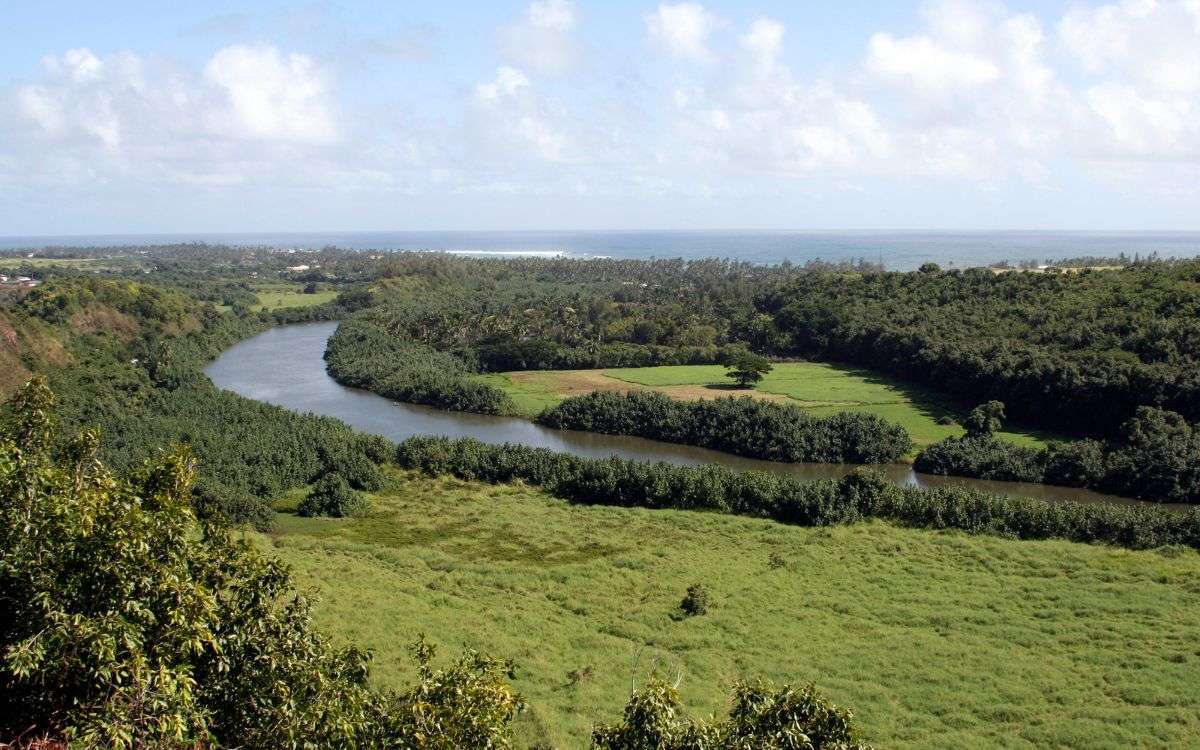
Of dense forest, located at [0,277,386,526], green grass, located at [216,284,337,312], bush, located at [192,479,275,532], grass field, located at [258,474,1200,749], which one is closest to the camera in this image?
grass field, located at [258,474,1200,749]

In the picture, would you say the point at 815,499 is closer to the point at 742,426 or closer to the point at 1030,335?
the point at 742,426

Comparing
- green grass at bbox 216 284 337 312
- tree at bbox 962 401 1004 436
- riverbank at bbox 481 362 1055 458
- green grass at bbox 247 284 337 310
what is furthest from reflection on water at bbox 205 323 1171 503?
green grass at bbox 247 284 337 310

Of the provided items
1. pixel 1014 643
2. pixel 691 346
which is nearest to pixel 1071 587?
pixel 1014 643

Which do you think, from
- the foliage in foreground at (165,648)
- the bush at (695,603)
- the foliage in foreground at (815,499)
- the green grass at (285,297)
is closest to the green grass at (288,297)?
the green grass at (285,297)

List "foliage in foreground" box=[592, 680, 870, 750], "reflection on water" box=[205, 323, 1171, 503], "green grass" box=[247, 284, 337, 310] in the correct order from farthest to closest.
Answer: "green grass" box=[247, 284, 337, 310]
"reflection on water" box=[205, 323, 1171, 503]
"foliage in foreground" box=[592, 680, 870, 750]

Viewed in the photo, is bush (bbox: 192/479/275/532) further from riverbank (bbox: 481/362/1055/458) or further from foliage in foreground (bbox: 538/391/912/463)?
riverbank (bbox: 481/362/1055/458)
